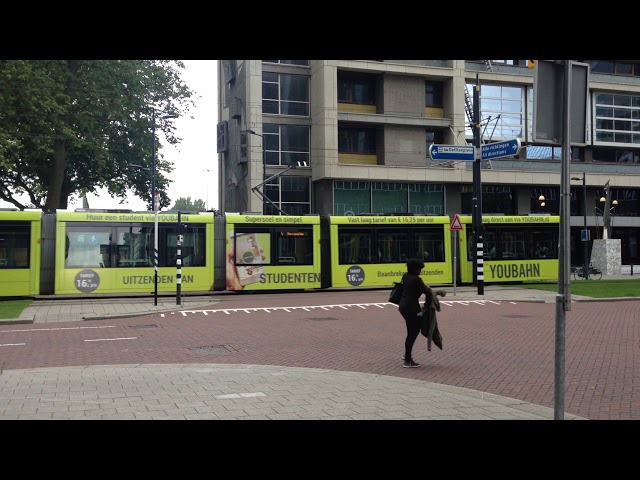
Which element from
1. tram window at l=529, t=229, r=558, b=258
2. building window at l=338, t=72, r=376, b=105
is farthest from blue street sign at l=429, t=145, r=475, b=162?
building window at l=338, t=72, r=376, b=105

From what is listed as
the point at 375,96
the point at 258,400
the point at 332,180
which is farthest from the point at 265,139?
the point at 258,400

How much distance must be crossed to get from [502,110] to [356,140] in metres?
10.6

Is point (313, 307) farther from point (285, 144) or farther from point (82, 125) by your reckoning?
point (285, 144)

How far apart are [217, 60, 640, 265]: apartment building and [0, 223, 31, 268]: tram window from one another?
59.2 ft

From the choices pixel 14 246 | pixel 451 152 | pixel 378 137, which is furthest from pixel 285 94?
pixel 14 246

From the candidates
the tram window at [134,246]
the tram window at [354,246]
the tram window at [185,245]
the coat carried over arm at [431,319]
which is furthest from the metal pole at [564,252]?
the tram window at [354,246]

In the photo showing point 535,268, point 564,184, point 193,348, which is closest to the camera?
point 564,184

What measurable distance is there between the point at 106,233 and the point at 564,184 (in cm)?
2016

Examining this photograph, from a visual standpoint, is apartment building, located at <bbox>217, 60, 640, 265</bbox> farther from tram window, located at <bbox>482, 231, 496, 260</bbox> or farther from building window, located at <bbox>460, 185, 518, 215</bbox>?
tram window, located at <bbox>482, 231, 496, 260</bbox>

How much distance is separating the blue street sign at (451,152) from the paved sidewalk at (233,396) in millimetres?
13064

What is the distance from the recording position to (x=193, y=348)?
12.3 metres

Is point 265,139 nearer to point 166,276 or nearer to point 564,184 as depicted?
point 166,276

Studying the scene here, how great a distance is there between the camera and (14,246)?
21750 millimetres

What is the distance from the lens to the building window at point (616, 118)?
1852 inches
